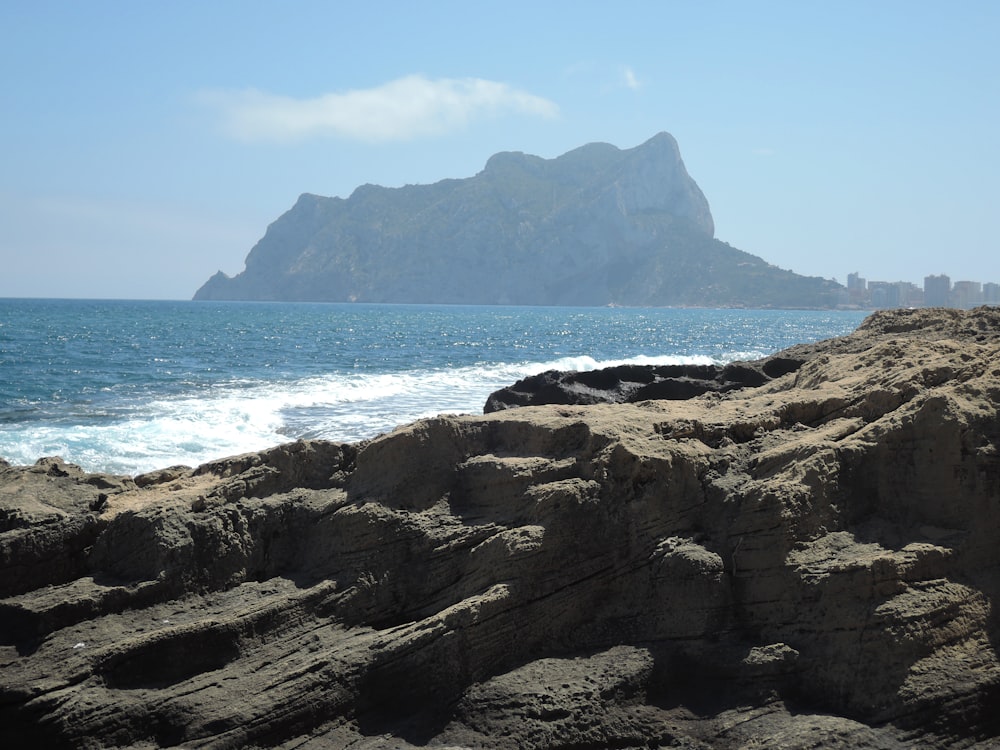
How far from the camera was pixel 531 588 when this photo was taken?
581 centimetres

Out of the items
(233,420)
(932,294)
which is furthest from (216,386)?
(932,294)

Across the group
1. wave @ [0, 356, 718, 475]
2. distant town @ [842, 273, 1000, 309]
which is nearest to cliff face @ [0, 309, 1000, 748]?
wave @ [0, 356, 718, 475]

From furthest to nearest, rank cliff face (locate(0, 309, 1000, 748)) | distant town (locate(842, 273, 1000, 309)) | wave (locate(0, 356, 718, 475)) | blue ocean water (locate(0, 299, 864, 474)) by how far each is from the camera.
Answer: distant town (locate(842, 273, 1000, 309))
blue ocean water (locate(0, 299, 864, 474))
wave (locate(0, 356, 718, 475))
cliff face (locate(0, 309, 1000, 748))

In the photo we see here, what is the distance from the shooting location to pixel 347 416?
71.1 feet

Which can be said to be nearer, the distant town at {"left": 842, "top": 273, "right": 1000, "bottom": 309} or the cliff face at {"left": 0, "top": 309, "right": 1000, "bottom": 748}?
the cliff face at {"left": 0, "top": 309, "right": 1000, "bottom": 748}

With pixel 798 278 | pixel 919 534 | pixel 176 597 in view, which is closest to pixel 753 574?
pixel 919 534

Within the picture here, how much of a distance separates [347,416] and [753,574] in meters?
16.6

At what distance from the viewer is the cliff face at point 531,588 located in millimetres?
5215

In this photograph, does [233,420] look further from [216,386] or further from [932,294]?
[932,294]

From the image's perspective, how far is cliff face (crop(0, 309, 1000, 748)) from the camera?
5215 millimetres

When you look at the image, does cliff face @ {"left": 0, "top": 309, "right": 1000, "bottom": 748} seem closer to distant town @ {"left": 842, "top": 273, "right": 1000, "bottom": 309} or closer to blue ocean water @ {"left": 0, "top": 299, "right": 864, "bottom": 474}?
blue ocean water @ {"left": 0, "top": 299, "right": 864, "bottom": 474}

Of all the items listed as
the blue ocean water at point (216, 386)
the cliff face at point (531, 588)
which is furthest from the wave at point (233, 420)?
the cliff face at point (531, 588)

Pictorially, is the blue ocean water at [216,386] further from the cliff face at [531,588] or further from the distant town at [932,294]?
the distant town at [932,294]

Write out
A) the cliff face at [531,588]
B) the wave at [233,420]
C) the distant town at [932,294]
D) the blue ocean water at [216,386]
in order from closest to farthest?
the cliff face at [531,588]
the wave at [233,420]
the blue ocean water at [216,386]
the distant town at [932,294]
